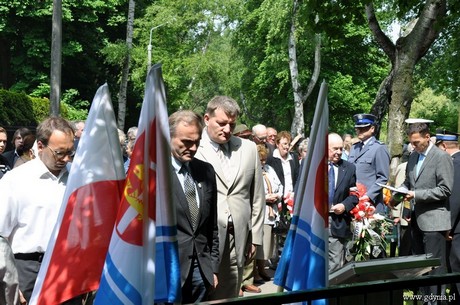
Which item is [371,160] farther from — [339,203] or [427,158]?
[427,158]

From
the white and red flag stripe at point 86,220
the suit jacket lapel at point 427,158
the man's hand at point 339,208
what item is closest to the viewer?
the white and red flag stripe at point 86,220

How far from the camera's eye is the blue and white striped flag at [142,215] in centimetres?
344

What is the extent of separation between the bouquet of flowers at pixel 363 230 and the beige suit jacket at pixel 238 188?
112 inches

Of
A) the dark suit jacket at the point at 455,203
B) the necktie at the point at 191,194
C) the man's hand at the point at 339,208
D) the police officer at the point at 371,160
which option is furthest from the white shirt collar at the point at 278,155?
the necktie at the point at 191,194

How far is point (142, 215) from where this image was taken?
3.49 meters

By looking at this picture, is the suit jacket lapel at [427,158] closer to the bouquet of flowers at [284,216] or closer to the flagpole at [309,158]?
the bouquet of flowers at [284,216]

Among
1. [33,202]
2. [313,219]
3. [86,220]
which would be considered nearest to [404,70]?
[33,202]

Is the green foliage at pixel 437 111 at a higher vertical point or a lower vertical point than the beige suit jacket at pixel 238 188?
higher

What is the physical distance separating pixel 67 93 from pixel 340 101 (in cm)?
1622

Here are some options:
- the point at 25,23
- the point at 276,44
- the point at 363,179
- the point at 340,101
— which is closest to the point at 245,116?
the point at 340,101

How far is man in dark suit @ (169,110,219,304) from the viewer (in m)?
4.77

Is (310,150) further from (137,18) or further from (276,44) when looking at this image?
(137,18)

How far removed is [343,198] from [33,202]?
4.32 m

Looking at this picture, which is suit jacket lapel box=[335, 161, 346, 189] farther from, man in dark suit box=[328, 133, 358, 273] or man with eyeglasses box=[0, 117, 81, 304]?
man with eyeglasses box=[0, 117, 81, 304]
